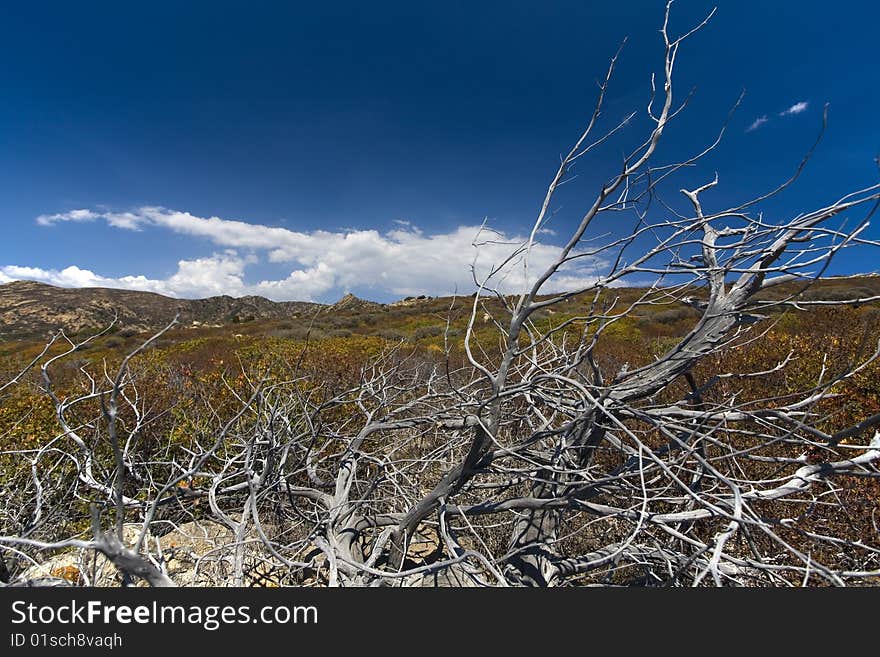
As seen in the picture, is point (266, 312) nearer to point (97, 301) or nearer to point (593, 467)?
point (97, 301)

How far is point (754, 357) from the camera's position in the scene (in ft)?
24.3

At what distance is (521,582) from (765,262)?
2445 mm

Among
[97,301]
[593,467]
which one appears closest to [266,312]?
[97,301]

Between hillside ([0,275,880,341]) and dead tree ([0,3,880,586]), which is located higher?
hillside ([0,275,880,341])

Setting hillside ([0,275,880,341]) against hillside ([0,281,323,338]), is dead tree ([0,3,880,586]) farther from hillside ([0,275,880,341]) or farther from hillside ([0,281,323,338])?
hillside ([0,281,323,338])

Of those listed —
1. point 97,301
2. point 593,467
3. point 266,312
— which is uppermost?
point 266,312

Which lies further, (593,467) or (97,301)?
(97,301)

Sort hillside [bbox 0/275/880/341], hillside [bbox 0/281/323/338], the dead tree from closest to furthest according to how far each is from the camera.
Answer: the dead tree
hillside [bbox 0/275/880/341]
hillside [bbox 0/281/323/338]

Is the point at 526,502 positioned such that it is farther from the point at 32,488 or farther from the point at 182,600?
the point at 32,488

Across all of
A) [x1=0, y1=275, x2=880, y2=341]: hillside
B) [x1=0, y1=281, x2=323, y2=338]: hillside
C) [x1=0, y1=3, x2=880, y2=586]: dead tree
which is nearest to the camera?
[x1=0, y1=3, x2=880, y2=586]: dead tree

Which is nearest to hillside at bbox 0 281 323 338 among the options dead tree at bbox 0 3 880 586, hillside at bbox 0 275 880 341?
hillside at bbox 0 275 880 341

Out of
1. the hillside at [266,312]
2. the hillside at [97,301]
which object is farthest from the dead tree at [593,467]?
the hillside at [97,301]

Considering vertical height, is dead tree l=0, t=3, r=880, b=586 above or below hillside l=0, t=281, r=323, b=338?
below

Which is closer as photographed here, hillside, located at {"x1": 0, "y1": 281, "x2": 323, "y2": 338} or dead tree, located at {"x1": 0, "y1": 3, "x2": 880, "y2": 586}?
dead tree, located at {"x1": 0, "y1": 3, "x2": 880, "y2": 586}
